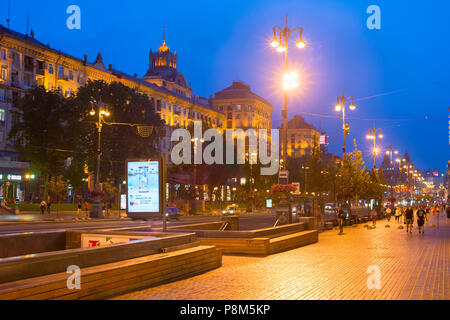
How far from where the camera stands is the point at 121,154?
2291 inches

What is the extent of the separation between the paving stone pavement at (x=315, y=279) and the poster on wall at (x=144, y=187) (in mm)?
2444

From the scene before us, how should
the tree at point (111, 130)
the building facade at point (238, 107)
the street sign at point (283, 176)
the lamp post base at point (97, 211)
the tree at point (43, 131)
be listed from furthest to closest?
the building facade at point (238, 107), the tree at point (43, 131), the tree at point (111, 130), the lamp post base at point (97, 211), the street sign at point (283, 176)

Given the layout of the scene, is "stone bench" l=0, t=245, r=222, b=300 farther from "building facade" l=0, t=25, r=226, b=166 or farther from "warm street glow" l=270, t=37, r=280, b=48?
"building facade" l=0, t=25, r=226, b=166

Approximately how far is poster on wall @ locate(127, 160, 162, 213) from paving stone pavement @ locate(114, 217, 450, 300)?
96.2 inches

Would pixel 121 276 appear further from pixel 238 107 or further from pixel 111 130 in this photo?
pixel 238 107

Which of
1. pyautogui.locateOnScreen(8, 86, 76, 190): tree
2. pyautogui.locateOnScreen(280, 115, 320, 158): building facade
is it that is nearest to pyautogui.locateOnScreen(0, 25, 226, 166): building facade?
pyautogui.locateOnScreen(8, 86, 76, 190): tree

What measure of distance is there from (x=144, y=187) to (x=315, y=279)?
196 inches

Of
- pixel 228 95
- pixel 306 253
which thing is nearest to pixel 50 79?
pixel 306 253

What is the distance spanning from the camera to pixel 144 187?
45.0ft

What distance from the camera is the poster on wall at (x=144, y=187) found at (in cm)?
1348

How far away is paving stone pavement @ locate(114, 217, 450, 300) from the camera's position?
31.4 ft

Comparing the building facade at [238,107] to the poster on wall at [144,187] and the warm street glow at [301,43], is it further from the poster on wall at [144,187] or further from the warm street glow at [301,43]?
the poster on wall at [144,187]

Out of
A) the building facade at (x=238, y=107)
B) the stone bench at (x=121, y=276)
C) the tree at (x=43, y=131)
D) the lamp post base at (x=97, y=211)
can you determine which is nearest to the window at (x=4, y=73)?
the tree at (x=43, y=131)
